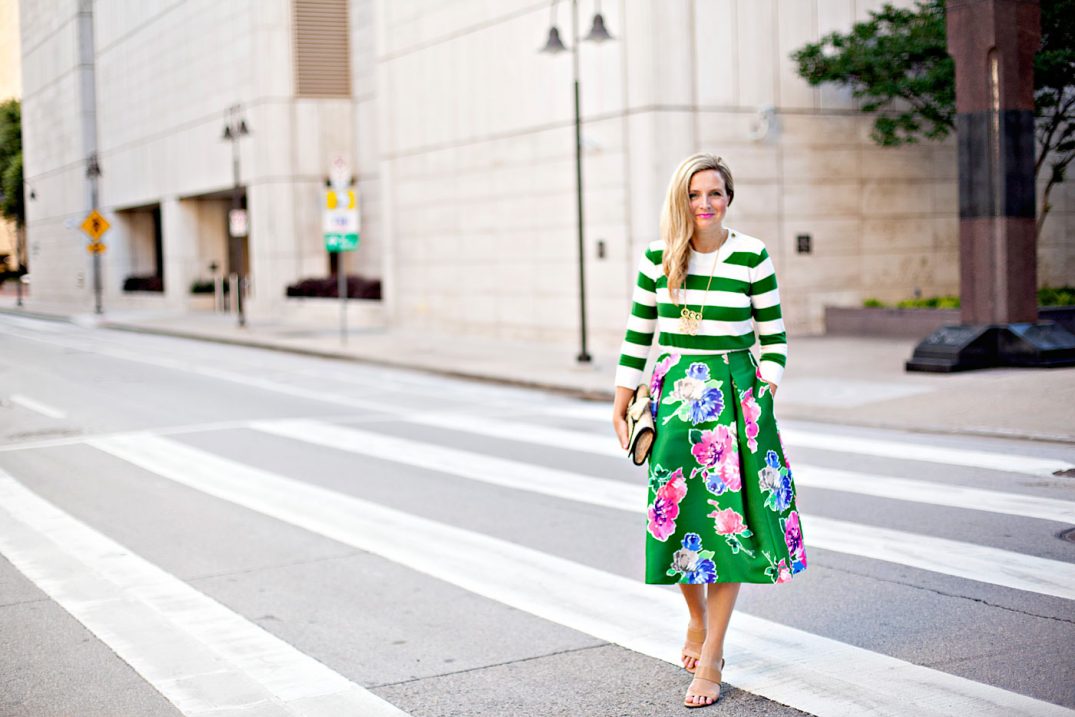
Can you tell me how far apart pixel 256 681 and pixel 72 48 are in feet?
198

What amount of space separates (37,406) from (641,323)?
1325 cm

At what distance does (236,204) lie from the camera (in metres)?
35.2

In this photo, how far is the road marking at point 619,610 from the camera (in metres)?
5.09

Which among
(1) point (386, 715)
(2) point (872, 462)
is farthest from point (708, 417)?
(2) point (872, 462)

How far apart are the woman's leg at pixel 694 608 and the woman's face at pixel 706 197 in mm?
1474

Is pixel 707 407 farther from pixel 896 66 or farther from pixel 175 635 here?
pixel 896 66

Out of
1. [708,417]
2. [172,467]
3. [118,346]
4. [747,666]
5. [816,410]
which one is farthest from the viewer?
[118,346]

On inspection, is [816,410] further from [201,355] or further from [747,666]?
[201,355]

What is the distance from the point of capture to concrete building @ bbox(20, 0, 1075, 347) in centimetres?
2248

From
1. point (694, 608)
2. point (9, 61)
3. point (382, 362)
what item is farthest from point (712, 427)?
point (9, 61)

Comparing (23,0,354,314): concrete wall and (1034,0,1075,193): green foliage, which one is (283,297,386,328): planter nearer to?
(23,0,354,314): concrete wall

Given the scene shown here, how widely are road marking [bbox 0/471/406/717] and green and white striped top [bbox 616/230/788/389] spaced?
1.86 m

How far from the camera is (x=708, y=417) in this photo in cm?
513

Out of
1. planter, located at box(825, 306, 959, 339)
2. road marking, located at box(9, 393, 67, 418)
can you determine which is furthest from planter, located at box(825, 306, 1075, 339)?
road marking, located at box(9, 393, 67, 418)
